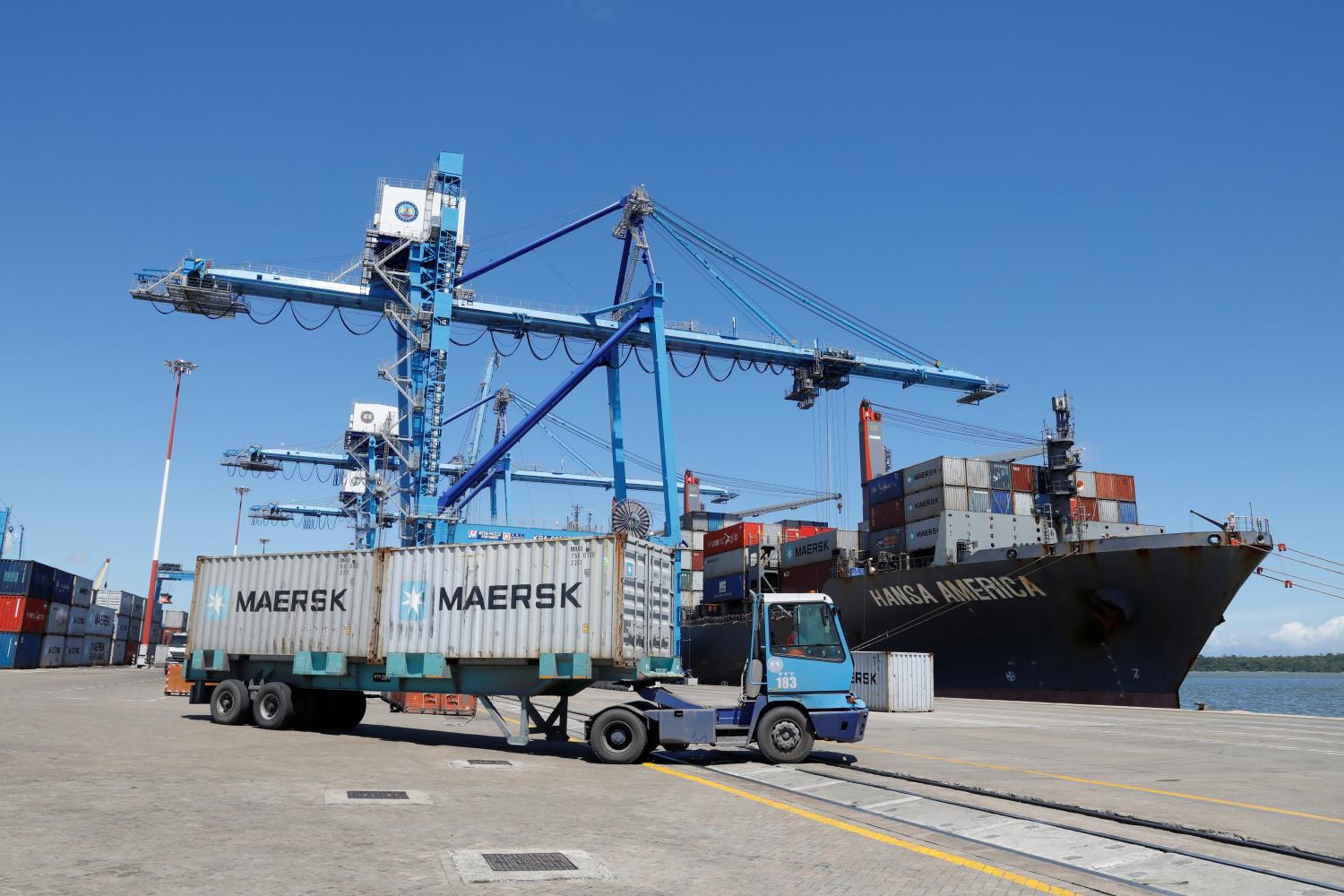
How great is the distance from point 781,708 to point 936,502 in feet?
82.6

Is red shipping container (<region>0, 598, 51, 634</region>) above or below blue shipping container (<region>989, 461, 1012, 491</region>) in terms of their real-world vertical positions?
below

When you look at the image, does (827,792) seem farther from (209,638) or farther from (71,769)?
(209,638)

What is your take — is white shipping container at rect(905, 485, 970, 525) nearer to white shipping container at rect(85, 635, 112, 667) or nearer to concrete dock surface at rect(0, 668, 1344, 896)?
concrete dock surface at rect(0, 668, 1344, 896)

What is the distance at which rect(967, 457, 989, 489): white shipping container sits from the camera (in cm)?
3822

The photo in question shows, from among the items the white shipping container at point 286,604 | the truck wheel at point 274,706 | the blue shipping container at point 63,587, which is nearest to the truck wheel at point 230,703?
the truck wheel at point 274,706

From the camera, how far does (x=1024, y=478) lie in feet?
131

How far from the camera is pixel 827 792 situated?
11922 mm

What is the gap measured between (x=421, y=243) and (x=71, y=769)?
102 feet

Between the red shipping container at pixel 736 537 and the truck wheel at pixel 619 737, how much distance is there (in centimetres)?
3637

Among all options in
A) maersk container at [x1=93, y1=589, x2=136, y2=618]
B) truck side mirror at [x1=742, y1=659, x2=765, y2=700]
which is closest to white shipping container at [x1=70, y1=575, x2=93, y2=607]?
maersk container at [x1=93, y1=589, x2=136, y2=618]

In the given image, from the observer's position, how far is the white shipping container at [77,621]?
209 ft

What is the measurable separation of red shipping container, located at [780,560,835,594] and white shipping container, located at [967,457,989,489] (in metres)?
8.92

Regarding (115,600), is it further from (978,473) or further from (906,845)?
(906,845)

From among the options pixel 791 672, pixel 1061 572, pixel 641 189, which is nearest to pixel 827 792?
pixel 791 672
